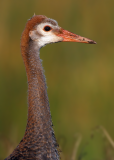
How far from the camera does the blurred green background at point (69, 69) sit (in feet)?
21.7

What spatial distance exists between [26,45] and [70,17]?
381 cm

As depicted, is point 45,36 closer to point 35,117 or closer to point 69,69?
point 35,117

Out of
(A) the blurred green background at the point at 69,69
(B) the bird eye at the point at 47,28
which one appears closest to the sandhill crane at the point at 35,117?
(B) the bird eye at the point at 47,28

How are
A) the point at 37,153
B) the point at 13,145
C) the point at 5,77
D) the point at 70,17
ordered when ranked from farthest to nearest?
1. the point at 70,17
2. the point at 5,77
3. the point at 13,145
4. the point at 37,153

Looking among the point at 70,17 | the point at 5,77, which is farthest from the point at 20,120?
the point at 70,17

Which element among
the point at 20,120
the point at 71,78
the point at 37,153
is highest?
the point at 71,78

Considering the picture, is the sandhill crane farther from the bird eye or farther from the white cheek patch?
the bird eye

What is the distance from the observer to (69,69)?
720cm

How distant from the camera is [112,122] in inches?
257

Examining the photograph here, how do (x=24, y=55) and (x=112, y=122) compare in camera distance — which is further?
(x=112, y=122)

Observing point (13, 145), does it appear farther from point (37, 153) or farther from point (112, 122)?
point (112, 122)

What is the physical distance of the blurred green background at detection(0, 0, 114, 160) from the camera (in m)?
6.61

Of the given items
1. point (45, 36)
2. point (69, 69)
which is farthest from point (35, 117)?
point (69, 69)

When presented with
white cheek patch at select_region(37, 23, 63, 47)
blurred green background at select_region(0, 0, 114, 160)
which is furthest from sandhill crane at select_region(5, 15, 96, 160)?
blurred green background at select_region(0, 0, 114, 160)
